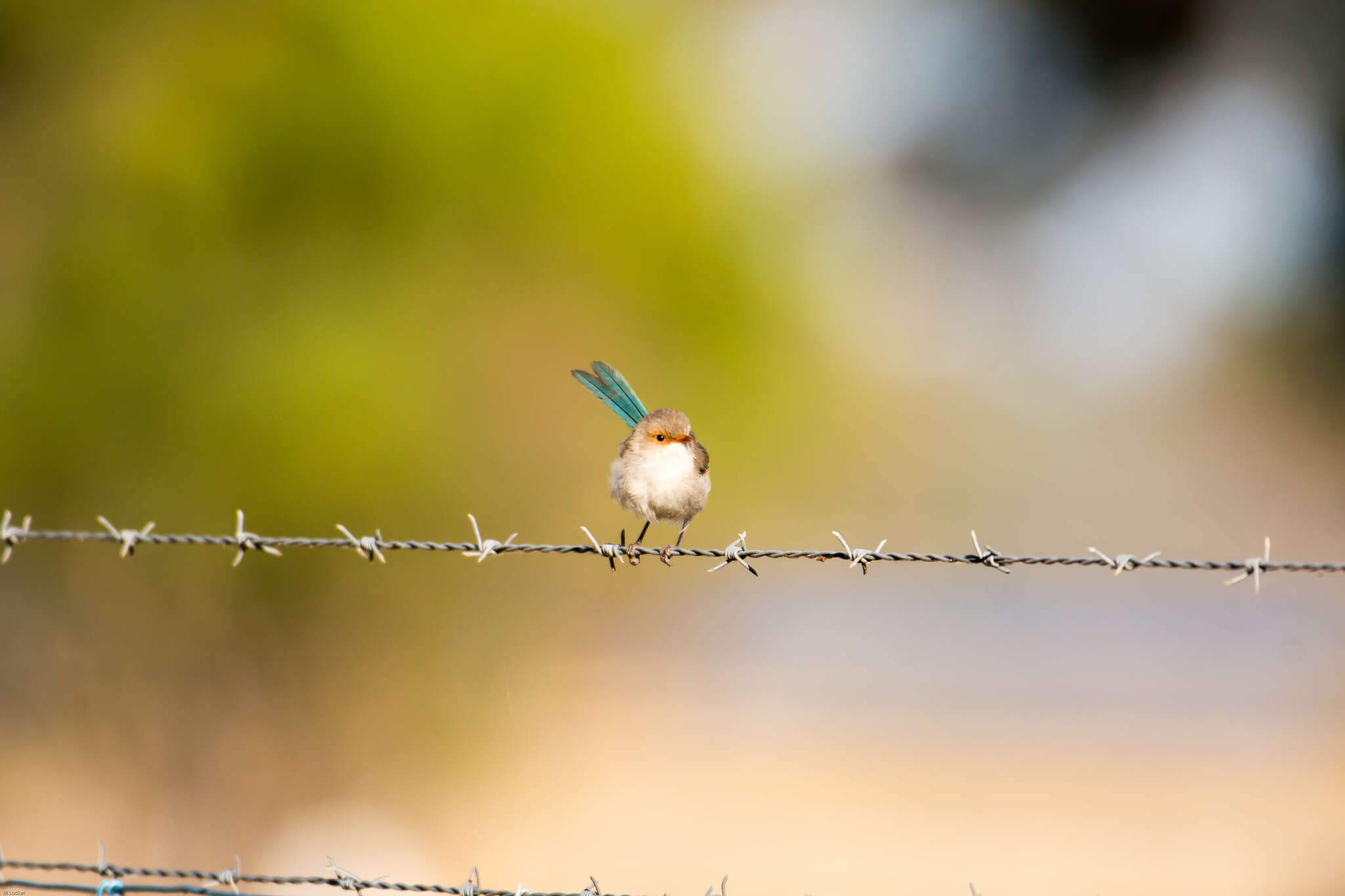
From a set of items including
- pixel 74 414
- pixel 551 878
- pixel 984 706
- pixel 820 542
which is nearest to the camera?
pixel 74 414

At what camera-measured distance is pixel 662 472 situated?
442cm

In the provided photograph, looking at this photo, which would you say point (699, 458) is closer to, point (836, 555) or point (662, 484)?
point (662, 484)

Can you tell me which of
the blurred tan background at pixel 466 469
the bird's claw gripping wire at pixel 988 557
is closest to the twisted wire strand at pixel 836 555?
the bird's claw gripping wire at pixel 988 557

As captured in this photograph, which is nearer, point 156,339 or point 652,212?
point 156,339

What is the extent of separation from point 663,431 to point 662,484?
0.27 meters

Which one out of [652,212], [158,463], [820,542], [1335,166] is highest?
[1335,166]

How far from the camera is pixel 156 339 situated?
8695 mm

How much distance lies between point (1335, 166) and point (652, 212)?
9564 millimetres

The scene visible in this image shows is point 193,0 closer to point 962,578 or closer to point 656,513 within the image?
point 656,513

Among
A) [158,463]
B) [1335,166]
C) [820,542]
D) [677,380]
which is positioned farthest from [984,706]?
[158,463]

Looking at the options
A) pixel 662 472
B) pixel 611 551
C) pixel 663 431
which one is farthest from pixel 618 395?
pixel 611 551

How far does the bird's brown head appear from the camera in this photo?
4543 millimetres

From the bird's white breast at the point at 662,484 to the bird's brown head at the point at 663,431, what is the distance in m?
0.03

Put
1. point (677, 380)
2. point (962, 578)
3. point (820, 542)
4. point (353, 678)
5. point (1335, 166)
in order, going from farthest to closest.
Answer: point (962, 578) → point (1335, 166) → point (820, 542) → point (677, 380) → point (353, 678)
